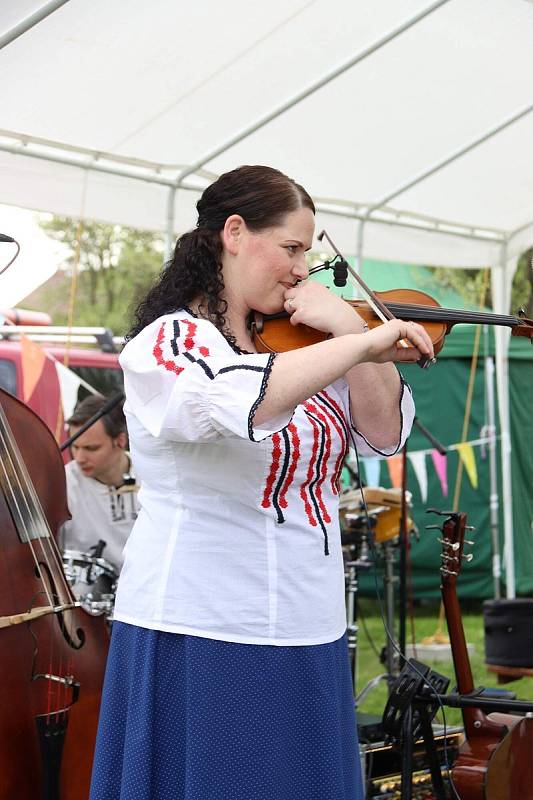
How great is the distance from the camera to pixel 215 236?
170 cm

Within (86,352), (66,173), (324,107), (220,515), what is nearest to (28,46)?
(66,173)

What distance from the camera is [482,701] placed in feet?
8.82

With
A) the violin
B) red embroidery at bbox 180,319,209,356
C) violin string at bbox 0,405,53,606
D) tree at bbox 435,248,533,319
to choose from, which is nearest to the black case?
the violin

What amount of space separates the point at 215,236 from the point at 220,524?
50cm

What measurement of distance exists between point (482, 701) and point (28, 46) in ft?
8.39

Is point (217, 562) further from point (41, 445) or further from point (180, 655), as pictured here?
point (41, 445)

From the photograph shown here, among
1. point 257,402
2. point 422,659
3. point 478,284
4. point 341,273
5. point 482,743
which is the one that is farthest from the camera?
point 478,284

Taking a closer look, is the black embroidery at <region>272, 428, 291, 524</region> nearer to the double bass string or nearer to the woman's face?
the woman's face

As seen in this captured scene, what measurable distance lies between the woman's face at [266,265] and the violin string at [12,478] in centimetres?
88

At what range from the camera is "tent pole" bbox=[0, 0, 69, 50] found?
3152 mm

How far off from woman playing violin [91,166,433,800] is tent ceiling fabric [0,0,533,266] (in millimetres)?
1988

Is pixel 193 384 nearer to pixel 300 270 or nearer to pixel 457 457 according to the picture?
pixel 300 270

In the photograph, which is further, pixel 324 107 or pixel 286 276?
pixel 324 107

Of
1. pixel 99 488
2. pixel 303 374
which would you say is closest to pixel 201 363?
pixel 303 374
